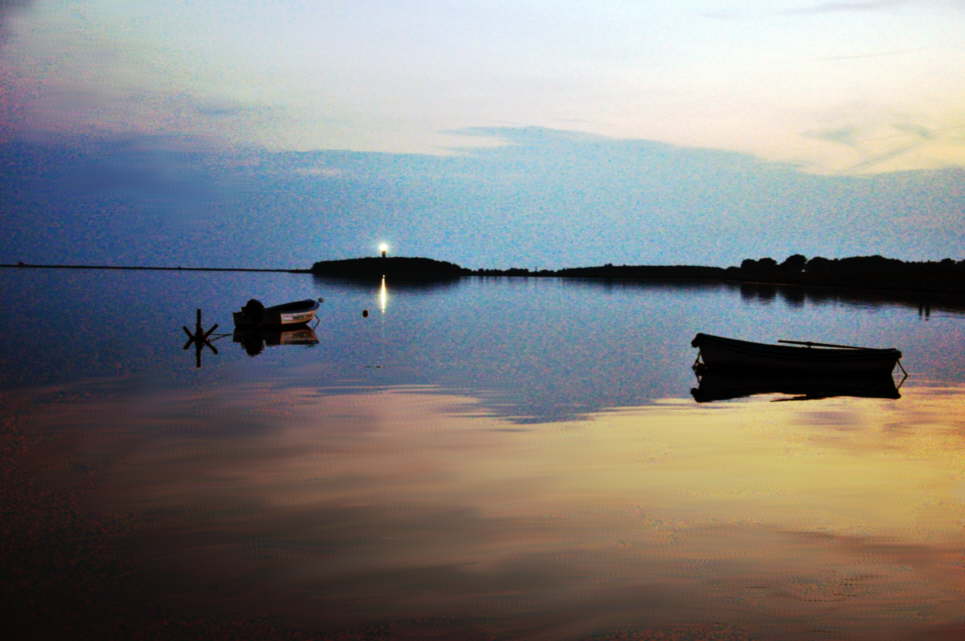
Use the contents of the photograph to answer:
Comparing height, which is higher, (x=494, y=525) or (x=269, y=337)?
(x=269, y=337)

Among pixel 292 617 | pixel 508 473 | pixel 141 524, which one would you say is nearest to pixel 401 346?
pixel 508 473

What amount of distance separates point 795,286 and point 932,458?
162487 mm

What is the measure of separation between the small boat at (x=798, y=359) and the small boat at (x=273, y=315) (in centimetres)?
2882

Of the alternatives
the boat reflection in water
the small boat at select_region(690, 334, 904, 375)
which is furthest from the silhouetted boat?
the boat reflection in water

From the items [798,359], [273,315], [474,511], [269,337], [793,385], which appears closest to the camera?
[474,511]

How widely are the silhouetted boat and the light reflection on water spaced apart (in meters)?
6.69

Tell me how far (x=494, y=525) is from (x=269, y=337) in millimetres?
41355

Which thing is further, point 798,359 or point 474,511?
point 798,359

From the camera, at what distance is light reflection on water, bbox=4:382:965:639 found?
9.55 m

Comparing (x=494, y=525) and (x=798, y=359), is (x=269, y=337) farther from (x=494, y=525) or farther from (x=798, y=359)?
(x=494, y=525)

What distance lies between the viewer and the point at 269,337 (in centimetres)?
5194

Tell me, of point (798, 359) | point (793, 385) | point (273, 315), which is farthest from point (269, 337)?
point (793, 385)

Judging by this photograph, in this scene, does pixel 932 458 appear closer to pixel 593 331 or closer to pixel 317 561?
pixel 317 561

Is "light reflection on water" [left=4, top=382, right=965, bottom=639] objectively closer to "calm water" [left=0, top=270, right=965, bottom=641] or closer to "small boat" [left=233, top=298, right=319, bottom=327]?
"calm water" [left=0, top=270, right=965, bottom=641]
